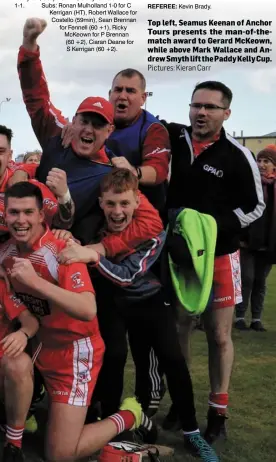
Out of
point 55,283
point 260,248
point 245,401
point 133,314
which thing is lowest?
point 245,401

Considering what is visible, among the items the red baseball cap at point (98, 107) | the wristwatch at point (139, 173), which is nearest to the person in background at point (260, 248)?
the wristwatch at point (139, 173)

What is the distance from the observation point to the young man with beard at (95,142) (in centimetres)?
355

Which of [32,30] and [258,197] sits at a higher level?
[32,30]

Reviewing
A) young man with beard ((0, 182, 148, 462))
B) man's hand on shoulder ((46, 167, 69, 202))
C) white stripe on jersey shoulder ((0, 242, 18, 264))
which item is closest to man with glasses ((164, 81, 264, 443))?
young man with beard ((0, 182, 148, 462))

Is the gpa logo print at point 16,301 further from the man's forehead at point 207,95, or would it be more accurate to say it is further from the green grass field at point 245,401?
the man's forehead at point 207,95

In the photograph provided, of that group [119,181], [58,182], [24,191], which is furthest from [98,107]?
[24,191]

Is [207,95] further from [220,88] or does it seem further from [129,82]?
[129,82]

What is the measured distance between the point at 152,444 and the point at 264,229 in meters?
3.90

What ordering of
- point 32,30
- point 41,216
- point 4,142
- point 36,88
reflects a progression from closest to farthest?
point 41,216, point 32,30, point 4,142, point 36,88

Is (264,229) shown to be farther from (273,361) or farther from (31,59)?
(31,59)

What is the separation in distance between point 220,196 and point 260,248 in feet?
10.9

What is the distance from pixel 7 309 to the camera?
344cm

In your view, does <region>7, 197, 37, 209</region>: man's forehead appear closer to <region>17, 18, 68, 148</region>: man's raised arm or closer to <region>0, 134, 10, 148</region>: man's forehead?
<region>0, 134, 10, 148</region>: man's forehead

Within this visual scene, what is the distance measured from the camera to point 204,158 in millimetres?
4043
